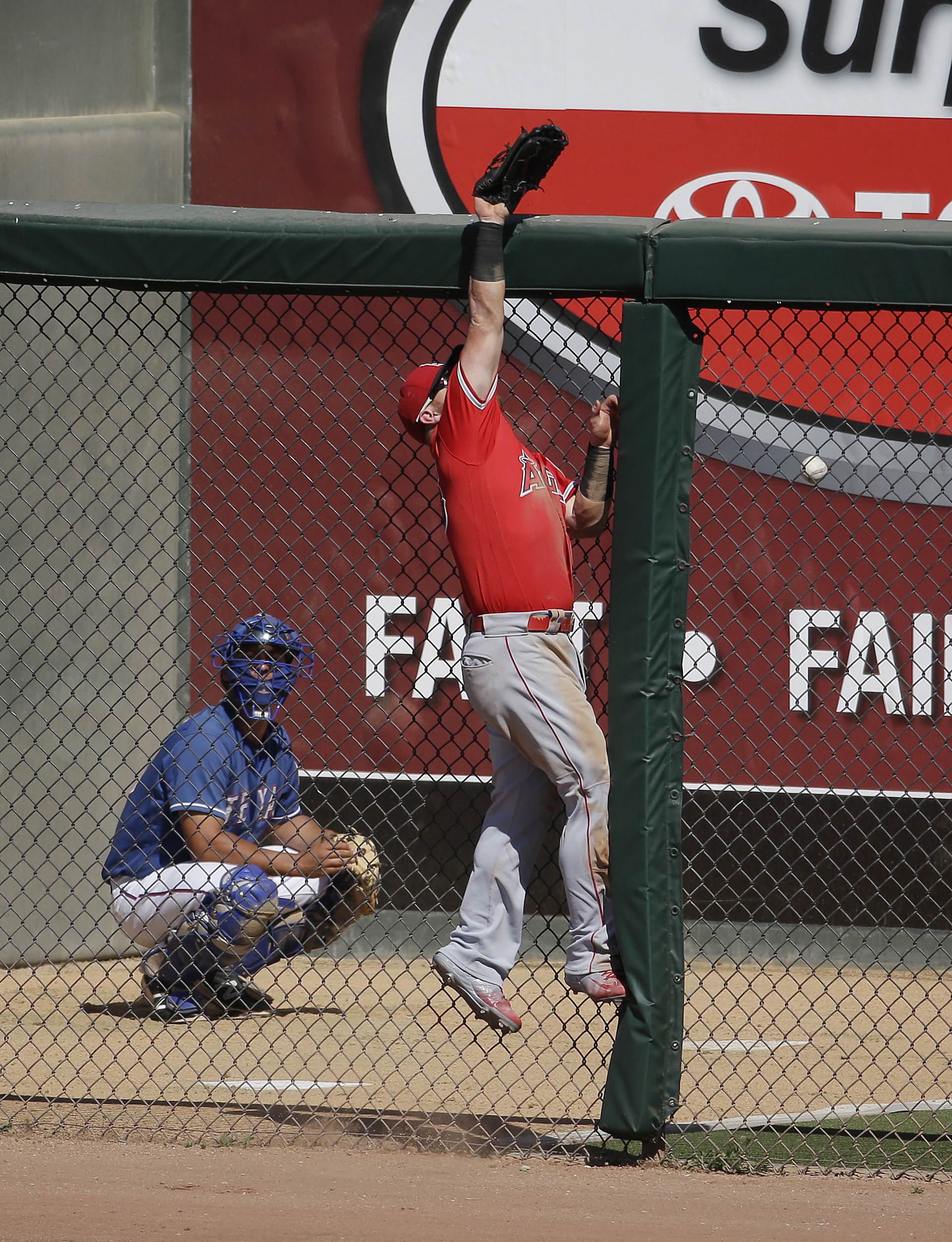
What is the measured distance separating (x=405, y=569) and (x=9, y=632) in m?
1.74

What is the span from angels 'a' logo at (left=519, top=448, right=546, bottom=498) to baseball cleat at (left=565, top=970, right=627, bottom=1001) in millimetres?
1196

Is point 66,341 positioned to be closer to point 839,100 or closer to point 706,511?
point 706,511

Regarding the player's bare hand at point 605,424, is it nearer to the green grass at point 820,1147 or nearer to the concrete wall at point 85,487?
the green grass at point 820,1147

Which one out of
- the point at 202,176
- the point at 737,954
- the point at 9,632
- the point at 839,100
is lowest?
the point at 737,954

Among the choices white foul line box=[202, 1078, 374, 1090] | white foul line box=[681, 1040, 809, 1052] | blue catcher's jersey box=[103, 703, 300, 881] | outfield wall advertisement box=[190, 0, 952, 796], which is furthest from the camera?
outfield wall advertisement box=[190, 0, 952, 796]

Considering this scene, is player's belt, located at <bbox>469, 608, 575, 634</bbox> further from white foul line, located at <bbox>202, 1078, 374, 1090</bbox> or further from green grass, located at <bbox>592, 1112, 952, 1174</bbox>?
white foul line, located at <bbox>202, 1078, 374, 1090</bbox>

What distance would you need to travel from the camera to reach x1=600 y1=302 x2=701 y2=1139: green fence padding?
3.41 m

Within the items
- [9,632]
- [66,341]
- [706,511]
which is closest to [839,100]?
[706,511]

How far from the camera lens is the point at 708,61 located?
6293mm

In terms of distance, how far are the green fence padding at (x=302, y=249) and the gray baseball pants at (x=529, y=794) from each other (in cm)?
86

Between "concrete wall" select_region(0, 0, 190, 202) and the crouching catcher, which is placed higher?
"concrete wall" select_region(0, 0, 190, 202)

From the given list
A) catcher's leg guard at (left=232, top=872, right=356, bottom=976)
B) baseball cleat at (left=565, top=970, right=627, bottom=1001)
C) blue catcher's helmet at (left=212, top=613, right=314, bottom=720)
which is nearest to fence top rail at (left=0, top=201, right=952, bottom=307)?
baseball cleat at (left=565, top=970, right=627, bottom=1001)

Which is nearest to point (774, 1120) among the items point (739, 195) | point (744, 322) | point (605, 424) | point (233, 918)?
point (605, 424)

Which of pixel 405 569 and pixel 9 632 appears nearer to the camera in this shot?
pixel 9 632
